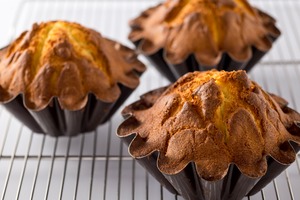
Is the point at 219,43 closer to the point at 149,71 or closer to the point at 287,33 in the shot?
the point at 149,71

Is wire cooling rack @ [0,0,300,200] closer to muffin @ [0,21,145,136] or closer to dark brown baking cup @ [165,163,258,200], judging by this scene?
muffin @ [0,21,145,136]

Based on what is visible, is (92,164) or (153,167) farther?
(92,164)

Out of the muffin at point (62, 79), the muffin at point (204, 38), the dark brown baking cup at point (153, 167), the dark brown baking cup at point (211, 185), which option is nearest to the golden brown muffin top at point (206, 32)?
the muffin at point (204, 38)

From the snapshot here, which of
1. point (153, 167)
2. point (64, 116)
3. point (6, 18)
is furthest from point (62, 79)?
point (6, 18)

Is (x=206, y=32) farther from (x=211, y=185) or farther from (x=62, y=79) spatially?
(x=211, y=185)

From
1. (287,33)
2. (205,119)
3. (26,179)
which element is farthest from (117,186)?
(287,33)

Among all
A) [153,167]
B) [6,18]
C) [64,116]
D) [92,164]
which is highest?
[153,167]

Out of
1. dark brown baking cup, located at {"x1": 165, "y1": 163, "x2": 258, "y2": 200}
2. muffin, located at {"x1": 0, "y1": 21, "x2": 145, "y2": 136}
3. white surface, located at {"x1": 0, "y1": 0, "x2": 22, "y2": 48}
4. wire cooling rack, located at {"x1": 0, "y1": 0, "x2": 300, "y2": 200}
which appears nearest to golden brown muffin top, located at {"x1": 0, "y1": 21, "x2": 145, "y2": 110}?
muffin, located at {"x1": 0, "y1": 21, "x2": 145, "y2": 136}
